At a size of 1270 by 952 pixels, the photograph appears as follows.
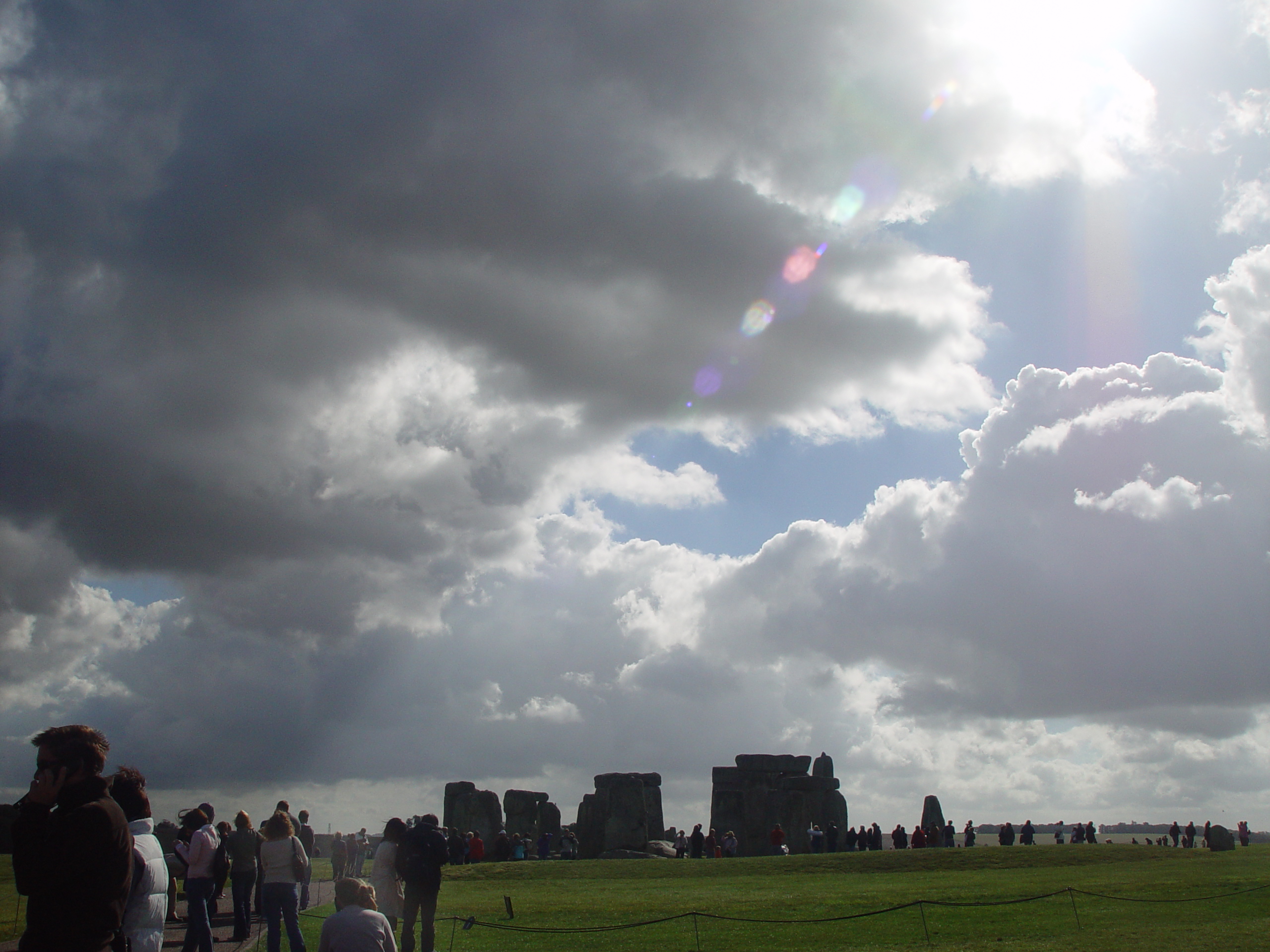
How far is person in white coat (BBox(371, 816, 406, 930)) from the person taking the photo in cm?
1149

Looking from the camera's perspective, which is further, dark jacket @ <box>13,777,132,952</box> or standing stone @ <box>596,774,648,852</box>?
standing stone @ <box>596,774,648,852</box>

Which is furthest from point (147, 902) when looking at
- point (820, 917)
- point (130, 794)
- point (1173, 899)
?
point (1173, 899)

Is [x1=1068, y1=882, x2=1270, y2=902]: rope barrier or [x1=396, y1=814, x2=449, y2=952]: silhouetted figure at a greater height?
[x1=396, y1=814, x2=449, y2=952]: silhouetted figure

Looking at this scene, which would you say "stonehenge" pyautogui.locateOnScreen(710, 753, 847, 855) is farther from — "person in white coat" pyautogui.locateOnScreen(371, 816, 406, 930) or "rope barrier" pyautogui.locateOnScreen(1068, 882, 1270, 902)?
"person in white coat" pyautogui.locateOnScreen(371, 816, 406, 930)

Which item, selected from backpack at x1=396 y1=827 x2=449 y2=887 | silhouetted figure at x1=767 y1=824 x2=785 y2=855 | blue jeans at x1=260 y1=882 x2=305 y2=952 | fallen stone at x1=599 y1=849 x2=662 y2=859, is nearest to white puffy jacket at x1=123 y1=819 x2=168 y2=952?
blue jeans at x1=260 y1=882 x2=305 y2=952

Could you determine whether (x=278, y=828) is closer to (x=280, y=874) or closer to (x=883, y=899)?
(x=280, y=874)

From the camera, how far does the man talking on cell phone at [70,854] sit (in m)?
5.16

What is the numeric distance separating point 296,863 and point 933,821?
36.7 m

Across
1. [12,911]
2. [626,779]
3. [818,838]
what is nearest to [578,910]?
[12,911]

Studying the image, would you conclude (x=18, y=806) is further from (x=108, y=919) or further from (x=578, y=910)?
(x=578, y=910)

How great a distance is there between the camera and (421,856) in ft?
39.0

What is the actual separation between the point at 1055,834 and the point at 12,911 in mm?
38199

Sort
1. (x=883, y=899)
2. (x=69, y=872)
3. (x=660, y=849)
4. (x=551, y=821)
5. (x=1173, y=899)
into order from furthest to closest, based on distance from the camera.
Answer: (x=551, y=821)
(x=660, y=849)
(x=883, y=899)
(x=1173, y=899)
(x=69, y=872)

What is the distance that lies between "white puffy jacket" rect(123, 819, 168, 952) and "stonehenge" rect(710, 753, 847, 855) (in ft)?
115
